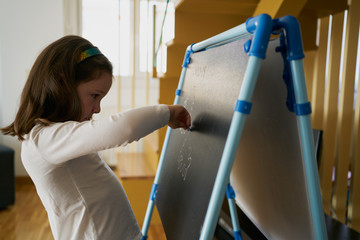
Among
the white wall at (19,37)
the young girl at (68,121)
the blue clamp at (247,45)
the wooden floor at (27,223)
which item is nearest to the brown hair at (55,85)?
the young girl at (68,121)

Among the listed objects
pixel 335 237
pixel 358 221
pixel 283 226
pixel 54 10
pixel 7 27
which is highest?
pixel 54 10

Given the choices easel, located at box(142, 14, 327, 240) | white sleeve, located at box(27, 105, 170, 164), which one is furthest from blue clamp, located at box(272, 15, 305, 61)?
white sleeve, located at box(27, 105, 170, 164)

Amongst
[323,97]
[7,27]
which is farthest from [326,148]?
[7,27]

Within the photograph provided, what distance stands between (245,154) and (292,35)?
0.38m

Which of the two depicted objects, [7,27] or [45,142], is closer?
[45,142]

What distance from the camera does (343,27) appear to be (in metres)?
2.04

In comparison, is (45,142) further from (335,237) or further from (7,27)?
(7,27)

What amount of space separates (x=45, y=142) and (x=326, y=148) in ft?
6.26

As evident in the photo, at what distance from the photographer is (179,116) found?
0.81 metres

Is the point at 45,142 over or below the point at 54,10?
below

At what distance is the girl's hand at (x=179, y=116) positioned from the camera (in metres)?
0.76

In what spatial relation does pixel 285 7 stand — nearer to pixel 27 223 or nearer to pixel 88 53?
pixel 88 53

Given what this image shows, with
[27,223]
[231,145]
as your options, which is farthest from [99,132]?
[27,223]

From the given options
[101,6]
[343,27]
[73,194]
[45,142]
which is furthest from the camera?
[101,6]
